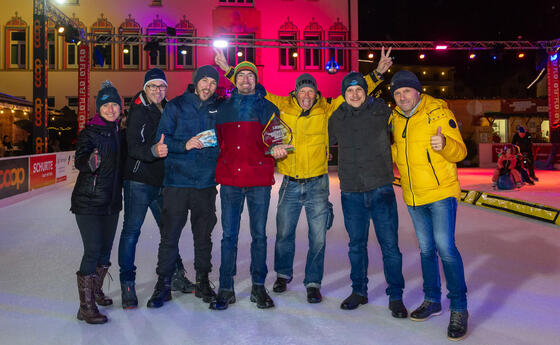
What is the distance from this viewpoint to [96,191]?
313cm

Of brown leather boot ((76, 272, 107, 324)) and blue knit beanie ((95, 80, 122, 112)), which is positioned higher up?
blue knit beanie ((95, 80, 122, 112))

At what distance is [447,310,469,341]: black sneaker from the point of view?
2.74 metres

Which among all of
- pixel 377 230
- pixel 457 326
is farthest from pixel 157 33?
pixel 457 326

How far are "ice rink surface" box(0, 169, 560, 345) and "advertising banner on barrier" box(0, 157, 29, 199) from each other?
3.95m

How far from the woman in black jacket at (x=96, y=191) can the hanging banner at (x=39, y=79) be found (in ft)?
36.7

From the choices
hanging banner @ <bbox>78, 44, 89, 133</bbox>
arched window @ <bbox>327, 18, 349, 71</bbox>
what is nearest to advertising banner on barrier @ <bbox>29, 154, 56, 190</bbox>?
hanging banner @ <bbox>78, 44, 89, 133</bbox>

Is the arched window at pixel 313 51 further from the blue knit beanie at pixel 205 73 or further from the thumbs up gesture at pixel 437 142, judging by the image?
the thumbs up gesture at pixel 437 142

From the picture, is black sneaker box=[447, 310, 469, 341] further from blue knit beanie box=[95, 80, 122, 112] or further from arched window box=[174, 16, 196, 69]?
arched window box=[174, 16, 196, 69]

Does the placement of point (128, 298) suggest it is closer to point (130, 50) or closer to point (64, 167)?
point (64, 167)

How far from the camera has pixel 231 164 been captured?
3.33 meters

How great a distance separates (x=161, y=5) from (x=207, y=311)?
76.6 ft

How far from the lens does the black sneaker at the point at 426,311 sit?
121 inches

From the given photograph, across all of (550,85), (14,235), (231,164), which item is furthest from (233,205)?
(550,85)

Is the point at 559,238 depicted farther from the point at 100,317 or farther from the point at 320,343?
the point at 100,317
